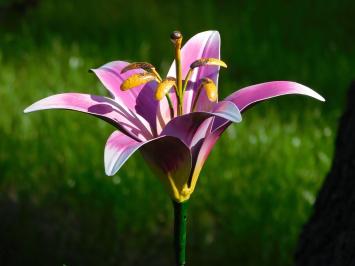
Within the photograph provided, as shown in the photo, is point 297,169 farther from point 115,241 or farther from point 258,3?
point 258,3

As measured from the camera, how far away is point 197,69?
160 centimetres

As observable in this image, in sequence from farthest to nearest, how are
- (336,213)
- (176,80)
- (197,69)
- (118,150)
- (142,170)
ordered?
1. (142,170)
2. (336,213)
3. (197,69)
4. (176,80)
5. (118,150)

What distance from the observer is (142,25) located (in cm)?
591

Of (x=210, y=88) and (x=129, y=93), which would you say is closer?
(x=210, y=88)

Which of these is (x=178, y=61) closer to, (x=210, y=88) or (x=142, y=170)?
(x=210, y=88)

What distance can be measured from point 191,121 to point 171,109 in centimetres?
13

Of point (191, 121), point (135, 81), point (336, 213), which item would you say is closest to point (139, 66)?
point (135, 81)

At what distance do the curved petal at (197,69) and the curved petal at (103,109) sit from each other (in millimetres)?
61

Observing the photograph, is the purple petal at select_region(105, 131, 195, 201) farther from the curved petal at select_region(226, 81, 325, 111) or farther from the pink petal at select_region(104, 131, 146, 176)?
the curved petal at select_region(226, 81, 325, 111)

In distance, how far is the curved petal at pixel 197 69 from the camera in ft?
4.99

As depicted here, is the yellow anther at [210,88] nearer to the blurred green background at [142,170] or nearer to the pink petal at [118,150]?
the pink petal at [118,150]

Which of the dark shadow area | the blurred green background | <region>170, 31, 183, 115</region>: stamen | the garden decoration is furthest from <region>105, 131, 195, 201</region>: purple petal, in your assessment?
the blurred green background

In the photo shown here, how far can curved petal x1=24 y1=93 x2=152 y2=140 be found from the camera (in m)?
1.36

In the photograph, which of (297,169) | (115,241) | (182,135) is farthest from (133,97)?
(297,169)
